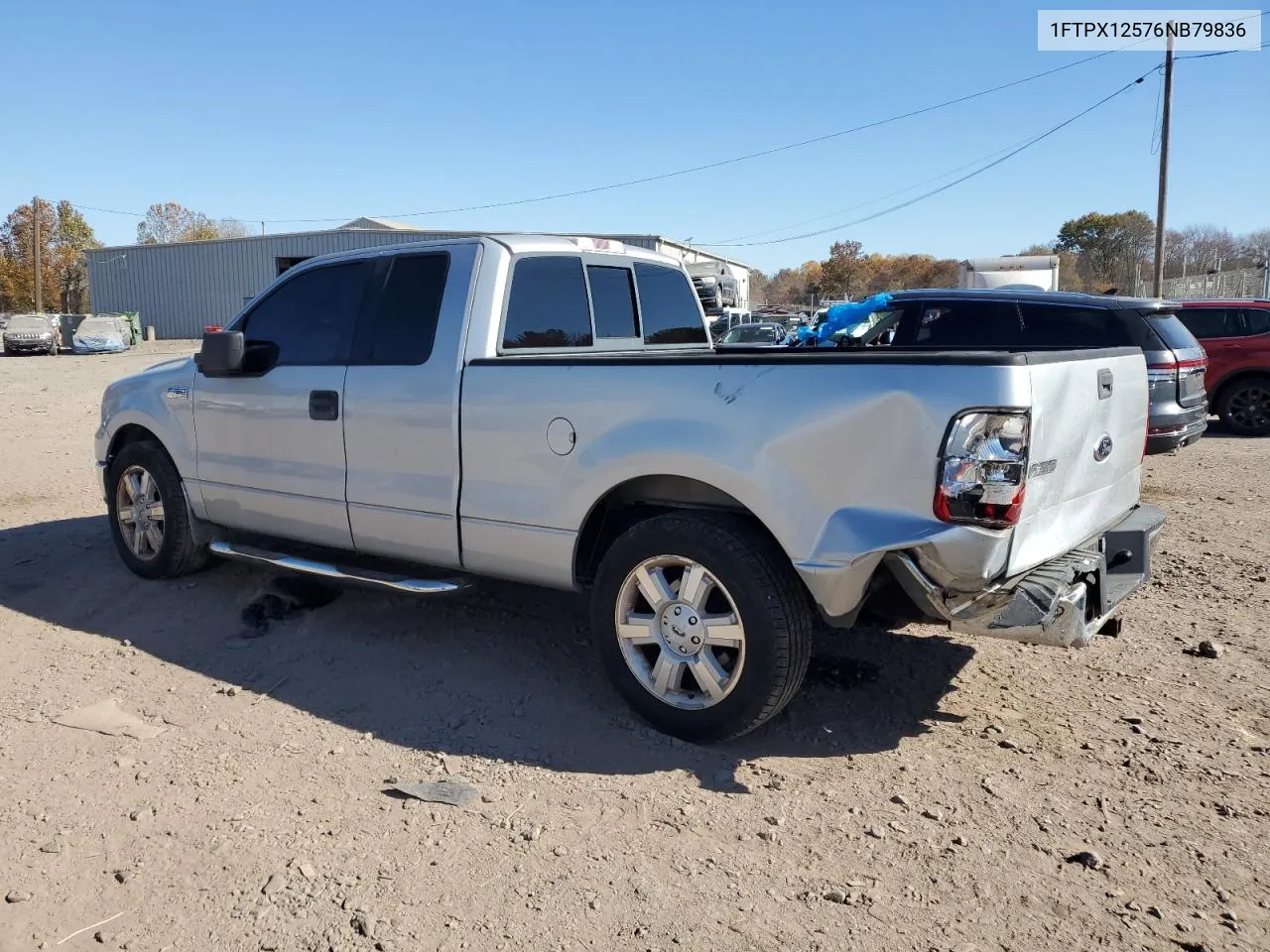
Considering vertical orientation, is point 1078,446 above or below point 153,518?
above

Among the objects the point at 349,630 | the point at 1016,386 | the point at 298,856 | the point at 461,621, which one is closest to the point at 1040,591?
the point at 1016,386

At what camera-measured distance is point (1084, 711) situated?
4094mm

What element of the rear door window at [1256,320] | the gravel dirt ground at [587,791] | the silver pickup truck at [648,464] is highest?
the rear door window at [1256,320]

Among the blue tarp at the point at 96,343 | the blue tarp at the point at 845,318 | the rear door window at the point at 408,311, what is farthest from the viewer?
the blue tarp at the point at 96,343

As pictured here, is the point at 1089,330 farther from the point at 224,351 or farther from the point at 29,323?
Result: the point at 29,323

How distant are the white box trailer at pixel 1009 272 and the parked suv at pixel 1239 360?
8.25 meters

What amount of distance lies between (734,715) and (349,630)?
2.32m

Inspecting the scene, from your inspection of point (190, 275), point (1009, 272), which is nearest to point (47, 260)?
point (190, 275)

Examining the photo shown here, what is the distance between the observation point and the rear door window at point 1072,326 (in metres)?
8.72

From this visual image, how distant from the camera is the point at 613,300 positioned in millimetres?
5262

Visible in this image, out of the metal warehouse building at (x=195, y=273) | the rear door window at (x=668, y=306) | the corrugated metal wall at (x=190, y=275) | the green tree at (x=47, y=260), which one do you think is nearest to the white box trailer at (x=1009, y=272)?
the rear door window at (x=668, y=306)

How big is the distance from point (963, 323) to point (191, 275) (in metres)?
47.3

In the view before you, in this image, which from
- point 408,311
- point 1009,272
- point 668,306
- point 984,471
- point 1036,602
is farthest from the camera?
point 1009,272

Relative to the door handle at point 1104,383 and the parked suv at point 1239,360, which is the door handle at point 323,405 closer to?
the door handle at point 1104,383
